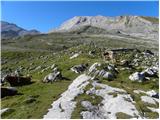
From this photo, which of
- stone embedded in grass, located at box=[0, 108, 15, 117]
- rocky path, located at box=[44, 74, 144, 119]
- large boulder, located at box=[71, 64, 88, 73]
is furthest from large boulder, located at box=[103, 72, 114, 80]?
stone embedded in grass, located at box=[0, 108, 15, 117]

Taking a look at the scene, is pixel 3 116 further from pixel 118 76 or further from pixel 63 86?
pixel 118 76

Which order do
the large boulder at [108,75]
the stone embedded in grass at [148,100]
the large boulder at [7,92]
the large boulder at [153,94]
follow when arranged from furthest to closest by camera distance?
1. the large boulder at [108,75]
2. the large boulder at [7,92]
3. the large boulder at [153,94]
4. the stone embedded in grass at [148,100]

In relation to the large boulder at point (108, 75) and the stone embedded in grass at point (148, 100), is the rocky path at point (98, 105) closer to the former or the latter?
the stone embedded in grass at point (148, 100)

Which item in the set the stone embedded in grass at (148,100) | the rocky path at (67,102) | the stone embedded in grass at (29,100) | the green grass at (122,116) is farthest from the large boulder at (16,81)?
the green grass at (122,116)

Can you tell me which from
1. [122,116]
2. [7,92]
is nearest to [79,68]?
[7,92]

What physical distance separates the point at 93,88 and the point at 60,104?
8.64m

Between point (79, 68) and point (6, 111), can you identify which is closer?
point (6, 111)

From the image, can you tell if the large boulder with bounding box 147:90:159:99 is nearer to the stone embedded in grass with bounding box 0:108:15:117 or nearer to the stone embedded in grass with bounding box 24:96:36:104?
the stone embedded in grass with bounding box 24:96:36:104

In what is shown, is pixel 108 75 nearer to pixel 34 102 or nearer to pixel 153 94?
pixel 153 94

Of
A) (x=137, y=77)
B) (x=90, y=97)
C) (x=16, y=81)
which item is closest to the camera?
(x=90, y=97)

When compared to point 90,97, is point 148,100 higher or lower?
lower

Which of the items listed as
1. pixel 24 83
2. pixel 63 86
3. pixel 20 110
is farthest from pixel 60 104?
pixel 24 83

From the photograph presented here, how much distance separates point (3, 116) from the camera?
157 ft

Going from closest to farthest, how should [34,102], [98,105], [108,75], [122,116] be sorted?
[122,116]
[98,105]
[34,102]
[108,75]
